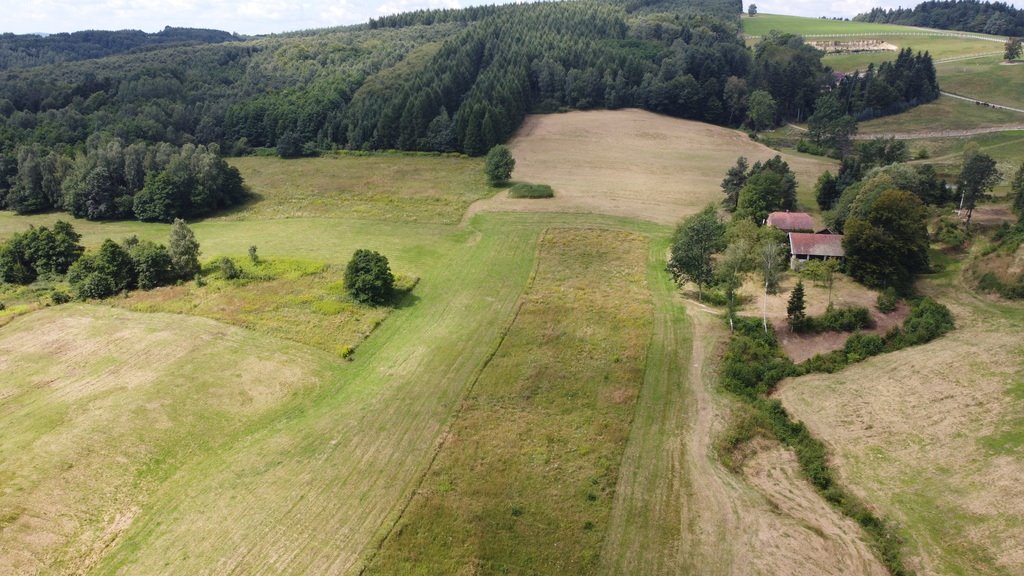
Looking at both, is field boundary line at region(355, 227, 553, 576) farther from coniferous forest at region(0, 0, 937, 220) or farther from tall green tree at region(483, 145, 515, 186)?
coniferous forest at region(0, 0, 937, 220)

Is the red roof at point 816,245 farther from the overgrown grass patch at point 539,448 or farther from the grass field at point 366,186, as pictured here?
the grass field at point 366,186

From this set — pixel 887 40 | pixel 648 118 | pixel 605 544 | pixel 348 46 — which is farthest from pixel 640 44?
pixel 605 544

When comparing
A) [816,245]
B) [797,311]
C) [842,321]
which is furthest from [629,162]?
[842,321]

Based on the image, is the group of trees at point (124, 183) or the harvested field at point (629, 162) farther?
the group of trees at point (124, 183)

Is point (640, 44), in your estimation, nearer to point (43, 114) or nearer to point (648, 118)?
point (648, 118)

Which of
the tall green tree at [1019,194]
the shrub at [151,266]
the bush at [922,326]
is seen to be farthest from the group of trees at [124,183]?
the tall green tree at [1019,194]

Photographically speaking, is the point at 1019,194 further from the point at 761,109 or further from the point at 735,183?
the point at 761,109
